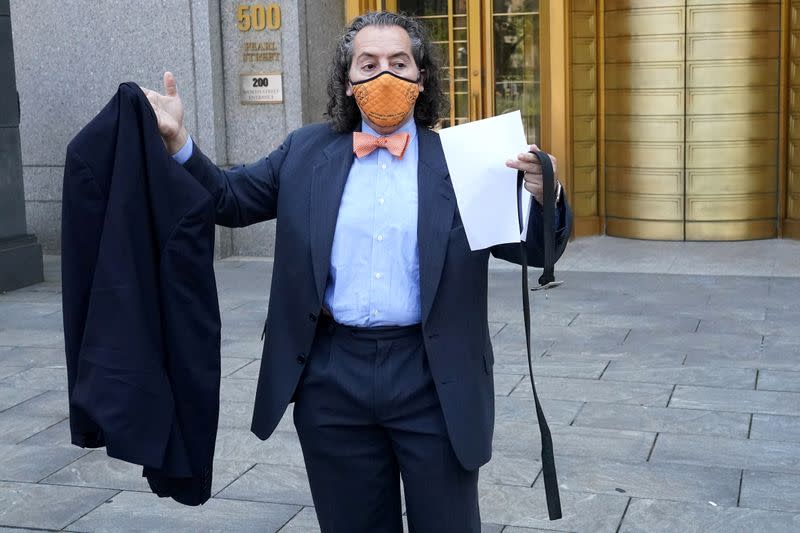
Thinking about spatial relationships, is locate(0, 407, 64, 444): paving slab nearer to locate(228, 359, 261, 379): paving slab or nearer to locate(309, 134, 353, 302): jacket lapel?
locate(228, 359, 261, 379): paving slab

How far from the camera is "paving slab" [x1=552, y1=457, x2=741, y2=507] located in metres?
4.71

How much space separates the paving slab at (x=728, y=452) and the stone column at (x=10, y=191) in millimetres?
6286

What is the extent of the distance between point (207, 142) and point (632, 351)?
515 centimetres

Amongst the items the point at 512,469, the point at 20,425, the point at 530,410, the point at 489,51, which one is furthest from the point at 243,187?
the point at 489,51

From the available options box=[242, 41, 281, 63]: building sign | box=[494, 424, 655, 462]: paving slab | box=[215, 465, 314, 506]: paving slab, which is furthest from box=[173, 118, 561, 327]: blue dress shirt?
box=[242, 41, 281, 63]: building sign

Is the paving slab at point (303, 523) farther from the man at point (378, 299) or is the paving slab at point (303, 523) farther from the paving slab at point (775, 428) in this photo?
the paving slab at point (775, 428)

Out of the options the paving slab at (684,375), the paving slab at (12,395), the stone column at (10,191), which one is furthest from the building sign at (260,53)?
the paving slab at (684,375)

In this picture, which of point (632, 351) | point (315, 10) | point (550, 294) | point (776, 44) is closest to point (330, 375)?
point (632, 351)

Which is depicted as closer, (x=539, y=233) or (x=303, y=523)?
(x=539, y=233)

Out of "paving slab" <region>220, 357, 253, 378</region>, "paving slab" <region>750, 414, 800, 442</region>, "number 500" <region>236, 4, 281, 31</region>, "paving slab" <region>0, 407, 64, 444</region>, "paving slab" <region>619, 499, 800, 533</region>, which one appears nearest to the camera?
"paving slab" <region>619, 499, 800, 533</region>

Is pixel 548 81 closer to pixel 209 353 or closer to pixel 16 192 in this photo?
pixel 16 192

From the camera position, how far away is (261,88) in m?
10.9

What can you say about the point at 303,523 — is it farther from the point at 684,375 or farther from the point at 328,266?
the point at 684,375

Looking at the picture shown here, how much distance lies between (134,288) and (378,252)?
0.60 meters
